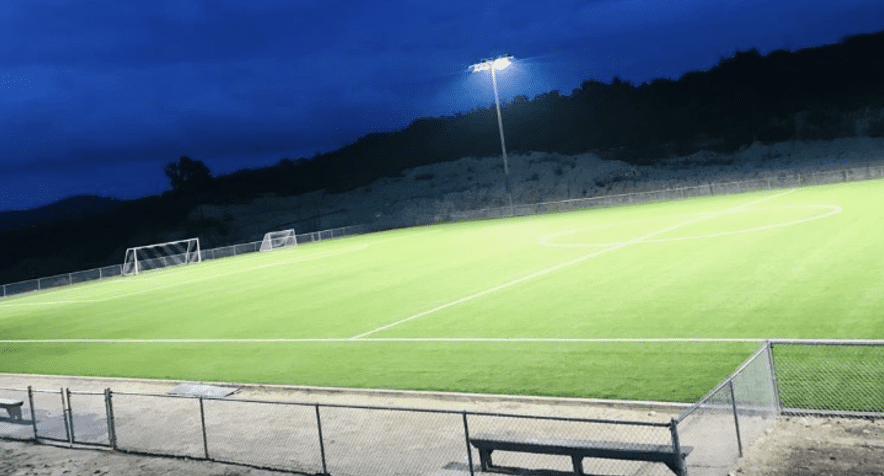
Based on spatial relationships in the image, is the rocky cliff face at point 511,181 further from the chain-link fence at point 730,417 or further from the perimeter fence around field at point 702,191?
the chain-link fence at point 730,417

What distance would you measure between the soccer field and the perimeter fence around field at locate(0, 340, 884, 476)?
5.45 feet

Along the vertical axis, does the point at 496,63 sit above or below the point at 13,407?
above

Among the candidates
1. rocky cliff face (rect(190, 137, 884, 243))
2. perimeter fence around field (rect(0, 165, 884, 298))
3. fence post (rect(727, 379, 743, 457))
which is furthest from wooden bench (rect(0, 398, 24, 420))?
rocky cliff face (rect(190, 137, 884, 243))

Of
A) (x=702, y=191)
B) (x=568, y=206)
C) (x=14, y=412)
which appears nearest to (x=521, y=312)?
(x=14, y=412)

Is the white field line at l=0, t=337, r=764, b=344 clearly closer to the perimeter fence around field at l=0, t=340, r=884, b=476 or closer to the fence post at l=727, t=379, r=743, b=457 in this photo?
the perimeter fence around field at l=0, t=340, r=884, b=476

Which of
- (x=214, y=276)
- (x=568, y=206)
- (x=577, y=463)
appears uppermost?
(x=568, y=206)

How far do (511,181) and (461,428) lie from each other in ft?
260

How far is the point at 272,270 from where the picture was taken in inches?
1624

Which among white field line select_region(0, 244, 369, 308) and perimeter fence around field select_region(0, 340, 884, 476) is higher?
white field line select_region(0, 244, 369, 308)

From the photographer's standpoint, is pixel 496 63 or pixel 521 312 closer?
pixel 521 312

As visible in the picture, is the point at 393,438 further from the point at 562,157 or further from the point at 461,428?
the point at 562,157

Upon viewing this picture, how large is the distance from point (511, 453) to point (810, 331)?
25.7ft

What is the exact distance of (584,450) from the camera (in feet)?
27.2

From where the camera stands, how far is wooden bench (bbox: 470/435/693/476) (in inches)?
306
